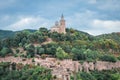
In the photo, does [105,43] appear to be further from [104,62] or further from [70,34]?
[104,62]

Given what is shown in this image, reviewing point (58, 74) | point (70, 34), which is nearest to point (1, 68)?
point (58, 74)


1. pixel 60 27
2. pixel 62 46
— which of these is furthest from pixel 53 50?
pixel 60 27

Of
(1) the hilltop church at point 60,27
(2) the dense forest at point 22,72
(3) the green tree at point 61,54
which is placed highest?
(1) the hilltop church at point 60,27

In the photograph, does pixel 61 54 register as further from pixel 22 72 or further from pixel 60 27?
pixel 60 27

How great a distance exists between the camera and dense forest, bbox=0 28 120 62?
56812 mm

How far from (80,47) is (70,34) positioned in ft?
21.2

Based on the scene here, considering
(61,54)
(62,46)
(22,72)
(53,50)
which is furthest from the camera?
(62,46)

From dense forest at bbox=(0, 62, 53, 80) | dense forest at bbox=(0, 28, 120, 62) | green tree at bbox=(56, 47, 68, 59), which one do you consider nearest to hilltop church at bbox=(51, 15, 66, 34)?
dense forest at bbox=(0, 28, 120, 62)

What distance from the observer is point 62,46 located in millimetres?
59844

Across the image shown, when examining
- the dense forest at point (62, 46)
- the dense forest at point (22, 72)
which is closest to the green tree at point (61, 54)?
→ the dense forest at point (62, 46)

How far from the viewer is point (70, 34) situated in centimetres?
6844

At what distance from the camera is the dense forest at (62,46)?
56.8m

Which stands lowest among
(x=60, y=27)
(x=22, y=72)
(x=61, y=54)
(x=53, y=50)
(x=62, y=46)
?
(x=22, y=72)

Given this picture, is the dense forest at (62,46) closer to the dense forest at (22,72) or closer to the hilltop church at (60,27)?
the hilltop church at (60,27)
